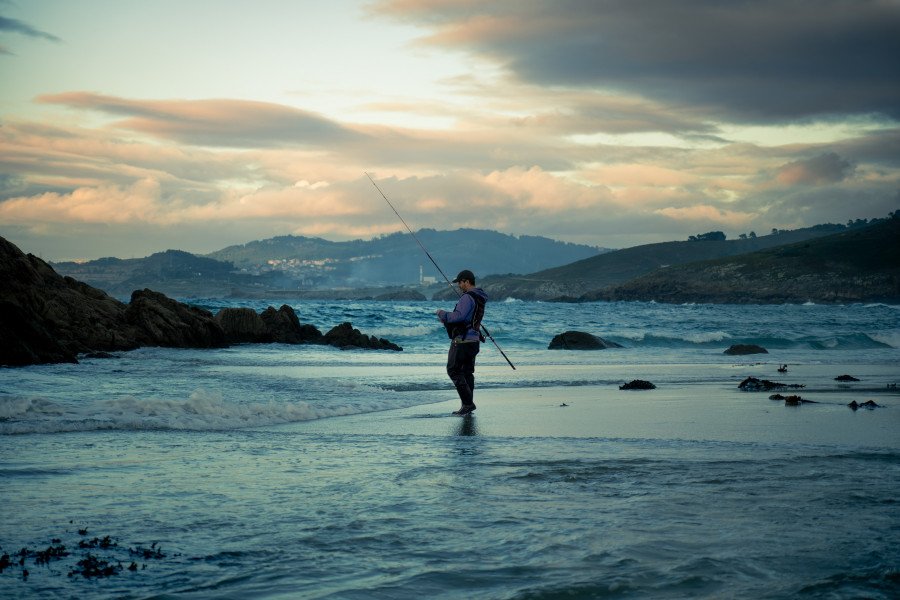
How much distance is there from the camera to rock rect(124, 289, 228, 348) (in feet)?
78.7

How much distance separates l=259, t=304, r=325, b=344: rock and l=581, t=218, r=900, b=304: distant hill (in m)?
130

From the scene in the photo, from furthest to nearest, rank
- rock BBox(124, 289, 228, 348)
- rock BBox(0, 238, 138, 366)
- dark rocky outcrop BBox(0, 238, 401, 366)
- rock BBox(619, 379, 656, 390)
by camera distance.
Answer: rock BBox(124, 289, 228, 348), dark rocky outcrop BBox(0, 238, 401, 366), rock BBox(0, 238, 138, 366), rock BBox(619, 379, 656, 390)

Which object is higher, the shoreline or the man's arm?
the man's arm

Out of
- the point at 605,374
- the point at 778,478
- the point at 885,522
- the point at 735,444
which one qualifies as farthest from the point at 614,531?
the point at 605,374

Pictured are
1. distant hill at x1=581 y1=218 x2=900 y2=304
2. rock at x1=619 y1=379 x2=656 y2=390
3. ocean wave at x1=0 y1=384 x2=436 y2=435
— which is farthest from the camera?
distant hill at x1=581 y1=218 x2=900 y2=304

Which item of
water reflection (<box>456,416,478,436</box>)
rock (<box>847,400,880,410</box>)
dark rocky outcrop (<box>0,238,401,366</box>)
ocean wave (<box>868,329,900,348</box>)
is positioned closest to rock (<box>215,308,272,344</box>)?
dark rocky outcrop (<box>0,238,401,366</box>)

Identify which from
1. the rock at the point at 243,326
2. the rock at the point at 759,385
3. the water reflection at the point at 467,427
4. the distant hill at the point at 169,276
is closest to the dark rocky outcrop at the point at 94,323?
the rock at the point at 243,326

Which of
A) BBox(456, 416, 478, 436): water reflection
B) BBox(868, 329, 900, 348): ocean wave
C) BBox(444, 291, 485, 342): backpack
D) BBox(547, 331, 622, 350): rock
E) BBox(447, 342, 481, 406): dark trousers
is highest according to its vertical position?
BBox(444, 291, 485, 342): backpack

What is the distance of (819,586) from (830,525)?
106 cm

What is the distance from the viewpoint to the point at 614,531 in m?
4.05

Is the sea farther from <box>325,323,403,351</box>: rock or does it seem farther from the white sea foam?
the white sea foam

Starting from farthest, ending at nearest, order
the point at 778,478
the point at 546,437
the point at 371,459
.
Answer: the point at 546,437 < the point at 371,459 < the point at 778,478

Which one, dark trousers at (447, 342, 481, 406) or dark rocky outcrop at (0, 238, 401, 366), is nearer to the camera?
dark trousers at (447, 342, 481, 406)

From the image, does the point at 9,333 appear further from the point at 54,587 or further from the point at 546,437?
the point at 54,587
